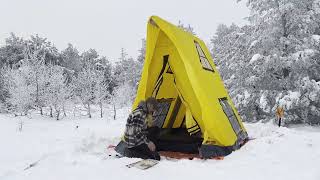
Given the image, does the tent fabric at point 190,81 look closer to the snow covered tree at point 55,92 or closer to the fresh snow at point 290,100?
the fresh snow at point 290,100

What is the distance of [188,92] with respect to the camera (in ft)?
26.5

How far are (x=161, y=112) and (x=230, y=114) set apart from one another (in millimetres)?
2153

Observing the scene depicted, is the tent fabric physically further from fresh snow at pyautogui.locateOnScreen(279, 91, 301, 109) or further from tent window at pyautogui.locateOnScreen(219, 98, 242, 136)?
fresh snow at pyautogui.locateOnScreen(279, 91, 301, 109)

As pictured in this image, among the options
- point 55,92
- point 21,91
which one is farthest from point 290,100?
point 21,91

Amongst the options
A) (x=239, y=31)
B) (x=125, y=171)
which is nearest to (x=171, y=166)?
(x=125, y=171)

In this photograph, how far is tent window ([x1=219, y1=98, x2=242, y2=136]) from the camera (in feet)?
25.3

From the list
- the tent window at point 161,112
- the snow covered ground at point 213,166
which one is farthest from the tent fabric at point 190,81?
the snow covered ground at point 213,166

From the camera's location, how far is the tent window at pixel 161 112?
30.6 feet

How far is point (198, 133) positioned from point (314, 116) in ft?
27.8

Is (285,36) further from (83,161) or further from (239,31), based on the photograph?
(83,161)

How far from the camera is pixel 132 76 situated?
46000 millimetres

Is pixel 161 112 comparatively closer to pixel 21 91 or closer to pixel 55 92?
pixel 21 91

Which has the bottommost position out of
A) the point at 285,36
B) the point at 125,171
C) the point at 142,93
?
the point at 125,171

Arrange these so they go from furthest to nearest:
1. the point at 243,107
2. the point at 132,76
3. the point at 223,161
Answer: the point at 132,76 → the point at 243,107 → the point at 223,161
